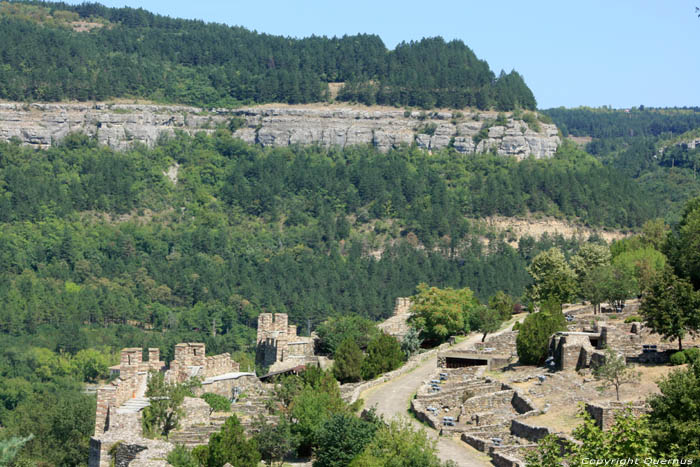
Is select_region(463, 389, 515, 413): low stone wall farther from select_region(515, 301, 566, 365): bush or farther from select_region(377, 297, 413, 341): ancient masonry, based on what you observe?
select_region(377, 297, 413, 341): ancient masonry

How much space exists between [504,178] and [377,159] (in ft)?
77.2

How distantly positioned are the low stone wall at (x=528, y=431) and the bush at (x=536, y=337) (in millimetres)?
10716

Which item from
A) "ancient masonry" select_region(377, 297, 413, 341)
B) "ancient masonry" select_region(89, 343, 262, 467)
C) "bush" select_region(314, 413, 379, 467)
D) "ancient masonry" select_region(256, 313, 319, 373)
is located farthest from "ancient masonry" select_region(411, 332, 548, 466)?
"ancient masonry" select_region(89, 343, 262, 467)

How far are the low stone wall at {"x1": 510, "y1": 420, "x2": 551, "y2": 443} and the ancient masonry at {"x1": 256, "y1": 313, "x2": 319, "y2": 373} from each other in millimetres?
16771

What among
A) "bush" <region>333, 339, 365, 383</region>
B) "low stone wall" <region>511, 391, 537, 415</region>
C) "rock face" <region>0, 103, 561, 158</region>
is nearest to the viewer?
"low stone wall" <region>511, 391, 537, 415</region>

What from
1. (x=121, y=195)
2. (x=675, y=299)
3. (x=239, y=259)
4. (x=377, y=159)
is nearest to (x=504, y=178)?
(x=377, y=159)

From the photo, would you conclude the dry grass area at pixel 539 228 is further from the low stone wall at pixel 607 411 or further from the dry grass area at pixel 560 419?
the low stone wall at pixel 607 411

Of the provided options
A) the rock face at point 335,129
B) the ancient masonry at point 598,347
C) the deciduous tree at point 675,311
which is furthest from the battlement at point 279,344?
the rock face at point 335,129

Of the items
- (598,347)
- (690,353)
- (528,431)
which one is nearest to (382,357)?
(598,347)

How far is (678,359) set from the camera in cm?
4691

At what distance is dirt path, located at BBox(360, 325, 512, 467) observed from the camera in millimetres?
40156

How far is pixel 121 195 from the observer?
173 metres

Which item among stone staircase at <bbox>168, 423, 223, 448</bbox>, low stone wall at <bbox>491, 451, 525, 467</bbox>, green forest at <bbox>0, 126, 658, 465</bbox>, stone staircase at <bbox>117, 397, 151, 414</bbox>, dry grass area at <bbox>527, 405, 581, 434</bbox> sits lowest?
green forest at <bbox>0, 126, 658, 465</bbox>

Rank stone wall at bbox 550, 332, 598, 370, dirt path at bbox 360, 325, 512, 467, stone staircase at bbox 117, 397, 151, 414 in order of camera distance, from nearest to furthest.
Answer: dirt path at bbox 360, 325, 512, 467 < stone staircase at bbox 117, 397, 151, 414 < stone wall at bbox 550, 332, 598, 370
